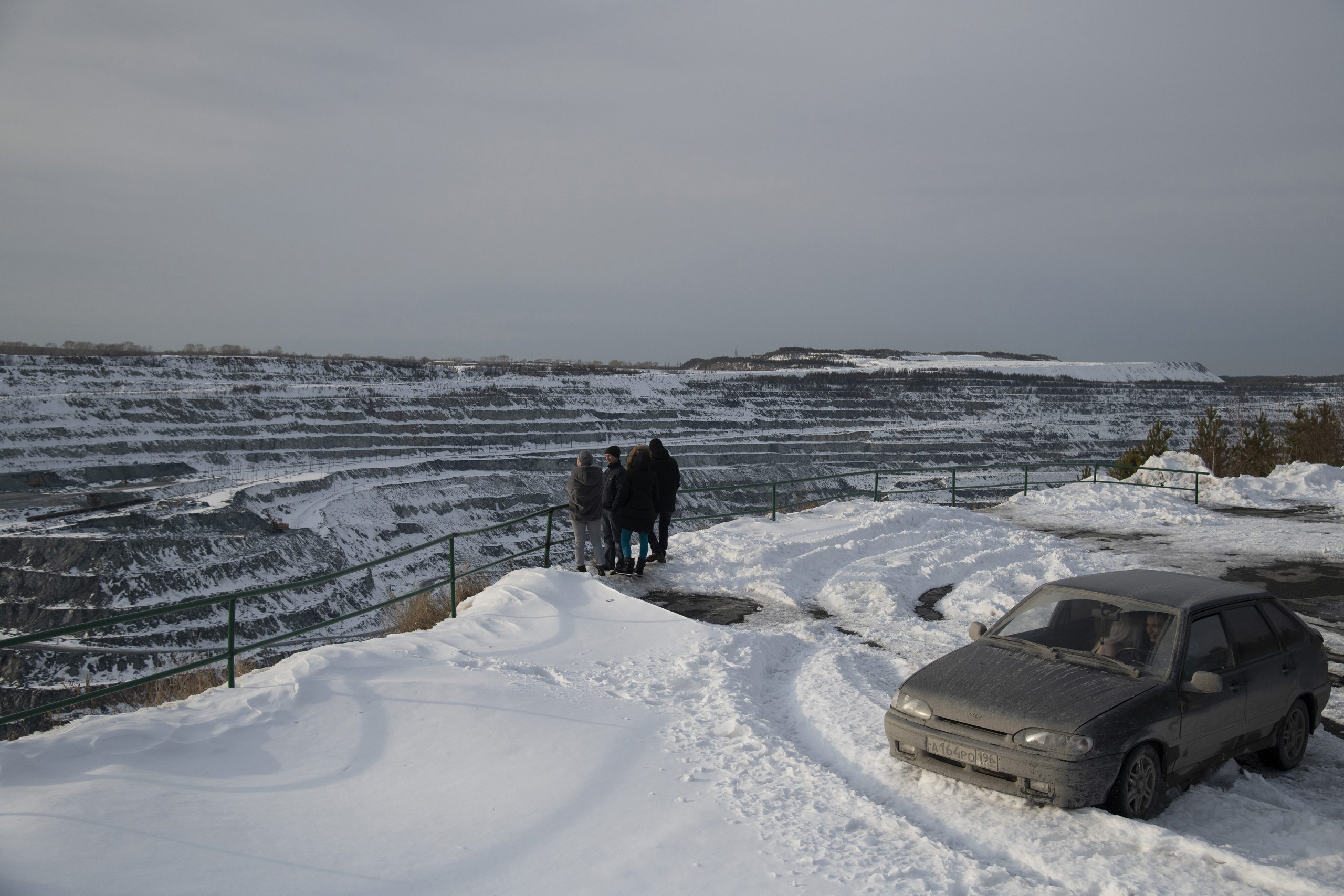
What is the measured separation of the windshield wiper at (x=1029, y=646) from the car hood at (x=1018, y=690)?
5 cm

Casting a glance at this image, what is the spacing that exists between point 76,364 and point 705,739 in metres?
78.1

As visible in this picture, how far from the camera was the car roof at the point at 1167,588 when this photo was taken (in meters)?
6.18

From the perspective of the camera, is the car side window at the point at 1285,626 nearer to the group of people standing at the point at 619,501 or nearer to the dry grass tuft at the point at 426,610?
the group of people standing at the point at 619,501

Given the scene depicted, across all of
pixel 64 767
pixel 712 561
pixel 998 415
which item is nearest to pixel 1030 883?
pixel 64 767

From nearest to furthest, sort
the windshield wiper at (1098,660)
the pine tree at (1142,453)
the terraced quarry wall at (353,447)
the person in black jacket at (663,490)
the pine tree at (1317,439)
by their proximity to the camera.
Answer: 1. the windshield wiper at (1098,660)
2. the person in black jacket at (663,490)
3. the pine tree at (1142,453)
4. the pine tree at (1317,439)
5. the terraced quarry wall at (353,447)

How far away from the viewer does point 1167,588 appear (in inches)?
253

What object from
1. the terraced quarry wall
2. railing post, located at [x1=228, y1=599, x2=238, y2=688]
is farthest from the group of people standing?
the terraced quarry wall

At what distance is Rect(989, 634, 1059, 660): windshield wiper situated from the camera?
240 inches

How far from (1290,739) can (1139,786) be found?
1962mm

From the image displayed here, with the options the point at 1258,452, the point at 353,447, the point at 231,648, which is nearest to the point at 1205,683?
the point at 231,648

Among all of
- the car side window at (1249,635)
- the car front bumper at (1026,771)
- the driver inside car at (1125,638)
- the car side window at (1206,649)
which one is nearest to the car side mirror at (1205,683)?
the car side window at (1206,649)

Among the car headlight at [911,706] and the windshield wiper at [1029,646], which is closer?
the car headlight at [911,706]

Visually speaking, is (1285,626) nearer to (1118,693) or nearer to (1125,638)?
(1125,638)

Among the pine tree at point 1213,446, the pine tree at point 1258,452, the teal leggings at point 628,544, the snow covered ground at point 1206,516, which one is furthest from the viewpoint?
the pine tree at point 1213,446
